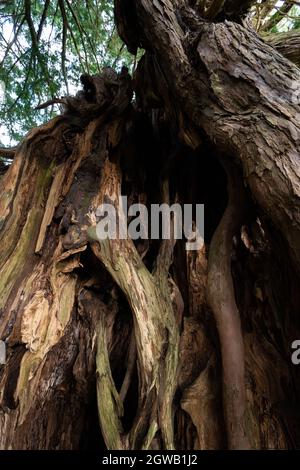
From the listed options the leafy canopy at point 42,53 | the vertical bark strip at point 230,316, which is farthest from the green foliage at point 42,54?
the vertical bark strip at point 230,316

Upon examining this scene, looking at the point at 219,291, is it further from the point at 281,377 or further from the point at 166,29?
the point at 166,29

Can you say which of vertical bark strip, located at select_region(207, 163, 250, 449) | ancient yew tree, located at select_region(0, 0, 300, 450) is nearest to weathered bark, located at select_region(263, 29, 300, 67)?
ancient yew tree, located at select_region(0, 0, 300, 450)

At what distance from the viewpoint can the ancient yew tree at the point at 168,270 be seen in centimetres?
102

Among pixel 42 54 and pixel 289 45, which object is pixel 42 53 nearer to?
pixel 42 54

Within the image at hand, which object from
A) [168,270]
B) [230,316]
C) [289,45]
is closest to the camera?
[230,316]

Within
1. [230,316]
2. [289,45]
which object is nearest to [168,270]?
[230,316]

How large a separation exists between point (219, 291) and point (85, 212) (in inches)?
22.4

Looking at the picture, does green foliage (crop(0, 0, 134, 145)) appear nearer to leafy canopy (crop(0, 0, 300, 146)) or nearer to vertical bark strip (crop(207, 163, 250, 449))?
leafy canopy (crop(0, 0, 300, 146))

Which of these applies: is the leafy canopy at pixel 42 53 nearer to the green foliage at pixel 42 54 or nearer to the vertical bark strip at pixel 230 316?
the green foliage at pixel 42 54

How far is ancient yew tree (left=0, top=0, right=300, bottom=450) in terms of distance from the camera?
3.35 feet

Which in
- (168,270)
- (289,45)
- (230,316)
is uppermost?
(289,45)

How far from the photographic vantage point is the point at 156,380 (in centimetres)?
104

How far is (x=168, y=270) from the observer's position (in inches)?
56.8
